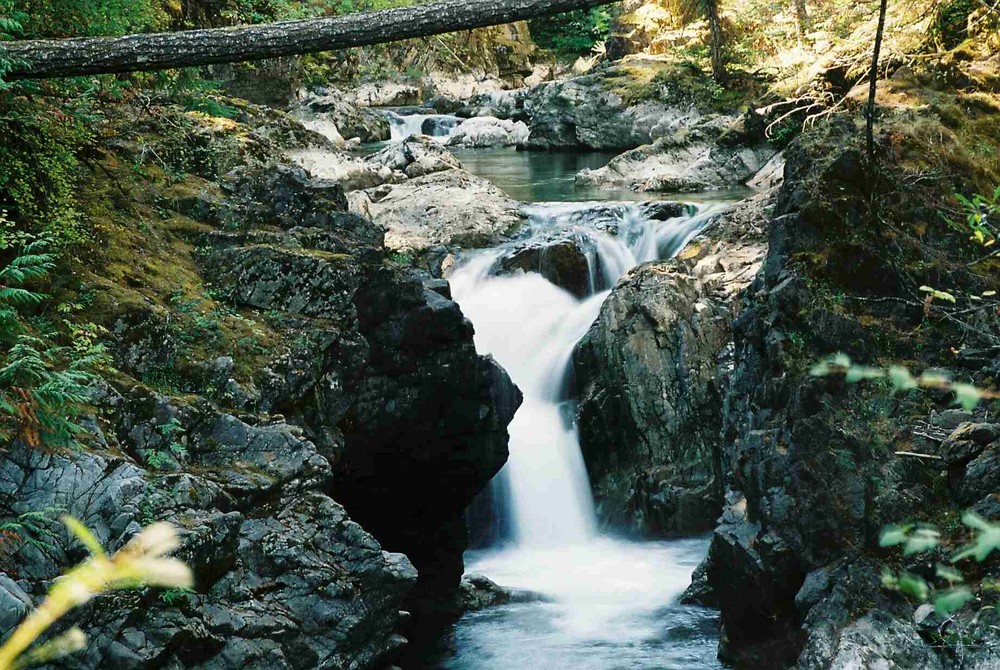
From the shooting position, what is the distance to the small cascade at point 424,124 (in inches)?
1226

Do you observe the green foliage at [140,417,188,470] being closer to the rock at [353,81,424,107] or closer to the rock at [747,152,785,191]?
the rock at [747,152,785,191]

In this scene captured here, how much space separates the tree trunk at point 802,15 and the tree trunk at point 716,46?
3.70 meters

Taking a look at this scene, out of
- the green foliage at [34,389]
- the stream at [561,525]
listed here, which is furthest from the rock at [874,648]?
the green foliage at [34,389]

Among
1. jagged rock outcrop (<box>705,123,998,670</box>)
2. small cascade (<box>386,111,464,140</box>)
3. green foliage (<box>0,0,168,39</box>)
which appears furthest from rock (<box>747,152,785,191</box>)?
green foliage (<box>0,0,168,39</box>)

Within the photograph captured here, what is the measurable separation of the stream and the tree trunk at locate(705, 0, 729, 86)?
9264mm

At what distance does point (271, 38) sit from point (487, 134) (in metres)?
24.2

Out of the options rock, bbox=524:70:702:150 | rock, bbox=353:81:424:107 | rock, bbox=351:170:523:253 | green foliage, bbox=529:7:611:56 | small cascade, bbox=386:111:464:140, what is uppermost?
green foliage, bbox=529:7:611:56

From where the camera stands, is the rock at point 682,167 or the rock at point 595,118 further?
the rock at point 595,118

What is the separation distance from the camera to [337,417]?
8195 millimetres

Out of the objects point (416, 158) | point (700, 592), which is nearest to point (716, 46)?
point (416, 158)

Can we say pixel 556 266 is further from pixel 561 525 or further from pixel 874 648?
pixel 874 648

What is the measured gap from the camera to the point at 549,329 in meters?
13.6

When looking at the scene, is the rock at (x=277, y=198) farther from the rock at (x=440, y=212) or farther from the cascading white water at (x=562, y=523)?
the rock at (x=440, y=212)

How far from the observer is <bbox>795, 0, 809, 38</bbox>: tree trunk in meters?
21.6
